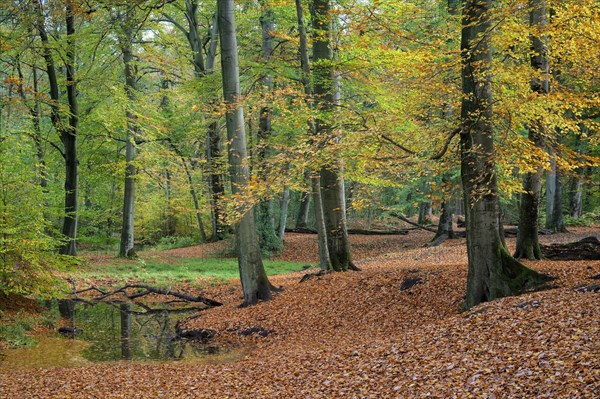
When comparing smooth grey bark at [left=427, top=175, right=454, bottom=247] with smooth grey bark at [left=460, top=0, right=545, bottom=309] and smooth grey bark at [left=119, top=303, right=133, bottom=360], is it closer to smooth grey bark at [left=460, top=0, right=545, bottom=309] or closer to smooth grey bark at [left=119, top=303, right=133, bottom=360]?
smooth grey bark at [left=119, top=303, right=133, bottom=360]

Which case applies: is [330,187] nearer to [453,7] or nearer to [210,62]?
[453,7]

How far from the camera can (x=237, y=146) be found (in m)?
12.2

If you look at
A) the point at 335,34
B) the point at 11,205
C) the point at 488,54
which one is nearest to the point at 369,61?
the point at 335,34

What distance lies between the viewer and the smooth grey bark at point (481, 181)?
351 inches

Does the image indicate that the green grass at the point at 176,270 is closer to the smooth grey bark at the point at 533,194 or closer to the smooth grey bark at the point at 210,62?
the smooth grey bark at the point at 210,62

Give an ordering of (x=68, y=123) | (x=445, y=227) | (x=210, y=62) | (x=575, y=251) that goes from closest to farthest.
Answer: (x=575, y=251) → (x=68, y=123) → (x=445, y=227) → (x=210, y=62)

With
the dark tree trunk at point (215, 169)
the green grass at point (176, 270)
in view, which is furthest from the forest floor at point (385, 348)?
the dark tree trunk at point (215, 169)

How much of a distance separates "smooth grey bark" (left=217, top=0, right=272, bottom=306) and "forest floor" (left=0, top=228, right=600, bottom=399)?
2.71 ft

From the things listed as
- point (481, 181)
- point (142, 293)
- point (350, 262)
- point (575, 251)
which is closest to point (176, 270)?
point (142, 293)

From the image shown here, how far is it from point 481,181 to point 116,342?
25.6 ft

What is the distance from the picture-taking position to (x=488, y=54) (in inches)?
357

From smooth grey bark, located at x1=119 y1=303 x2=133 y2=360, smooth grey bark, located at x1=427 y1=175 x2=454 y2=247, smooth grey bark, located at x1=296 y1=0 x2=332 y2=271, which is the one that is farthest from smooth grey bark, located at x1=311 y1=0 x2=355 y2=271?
smooth grey bark, located at x1=427 y1=175 x2=454 y2=247

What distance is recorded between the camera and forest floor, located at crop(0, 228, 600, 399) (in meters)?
5.70

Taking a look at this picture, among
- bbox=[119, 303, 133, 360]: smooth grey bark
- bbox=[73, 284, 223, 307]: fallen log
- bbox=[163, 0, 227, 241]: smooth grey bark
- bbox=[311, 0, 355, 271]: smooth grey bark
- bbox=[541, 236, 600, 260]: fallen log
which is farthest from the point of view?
bbox=[163, 0, 227, 241]: smooth grey bark
